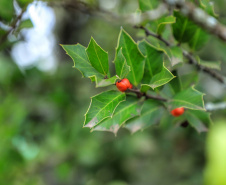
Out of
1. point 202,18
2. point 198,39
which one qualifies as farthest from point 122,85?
point 198,39

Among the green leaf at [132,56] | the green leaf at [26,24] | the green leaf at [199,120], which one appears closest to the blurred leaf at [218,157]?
the green leaf at [132,56]

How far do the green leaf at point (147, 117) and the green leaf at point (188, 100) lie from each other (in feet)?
0.22

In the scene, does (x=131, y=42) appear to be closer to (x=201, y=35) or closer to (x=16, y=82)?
(x=201, y=35)

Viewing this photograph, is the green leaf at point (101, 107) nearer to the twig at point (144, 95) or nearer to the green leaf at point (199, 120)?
the twig at point (144, 95)

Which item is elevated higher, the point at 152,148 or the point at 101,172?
the point at 152,148

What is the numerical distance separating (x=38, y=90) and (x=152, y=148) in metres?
1.15

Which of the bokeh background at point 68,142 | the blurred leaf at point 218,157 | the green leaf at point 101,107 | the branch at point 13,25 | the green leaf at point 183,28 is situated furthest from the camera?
the bokeh background at point 68,142

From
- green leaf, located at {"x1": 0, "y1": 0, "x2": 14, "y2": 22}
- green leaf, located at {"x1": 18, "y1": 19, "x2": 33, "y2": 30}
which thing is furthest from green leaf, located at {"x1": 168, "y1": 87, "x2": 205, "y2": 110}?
green leaf, located at {"x1": 0, "y1": 0, "x2": 14, "y2": 22}

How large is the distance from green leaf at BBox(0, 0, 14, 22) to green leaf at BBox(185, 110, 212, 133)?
33.5 inches

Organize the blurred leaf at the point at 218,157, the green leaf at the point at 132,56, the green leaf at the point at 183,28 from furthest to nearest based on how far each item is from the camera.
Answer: the green leaf at the point at 183,28 → the green leaf at the point at 132,56 → the blurred leaf at the point at 218,157

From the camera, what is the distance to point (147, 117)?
963 mm

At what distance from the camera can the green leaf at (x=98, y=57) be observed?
738mm

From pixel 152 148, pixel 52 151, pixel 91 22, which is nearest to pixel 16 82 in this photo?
pixel 52 151

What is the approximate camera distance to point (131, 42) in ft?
2.70
